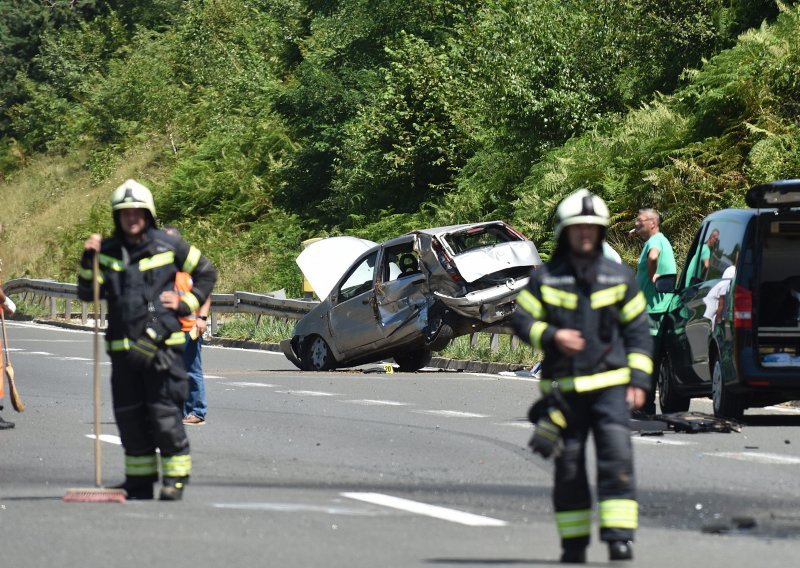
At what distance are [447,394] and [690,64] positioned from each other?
43.1 feet

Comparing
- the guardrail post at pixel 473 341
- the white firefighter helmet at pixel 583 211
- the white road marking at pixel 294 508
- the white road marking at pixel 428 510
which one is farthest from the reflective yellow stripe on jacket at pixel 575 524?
the guardrail post at pixel 473 341

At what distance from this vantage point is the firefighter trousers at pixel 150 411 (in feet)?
31.5

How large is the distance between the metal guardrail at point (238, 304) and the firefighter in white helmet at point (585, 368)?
14.3 metres

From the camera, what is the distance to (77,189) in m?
61.8

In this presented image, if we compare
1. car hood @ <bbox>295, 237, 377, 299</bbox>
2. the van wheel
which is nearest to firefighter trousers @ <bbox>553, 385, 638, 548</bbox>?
the van wheel

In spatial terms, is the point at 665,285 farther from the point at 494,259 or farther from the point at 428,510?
the point at 494,259

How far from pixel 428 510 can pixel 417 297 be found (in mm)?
12281

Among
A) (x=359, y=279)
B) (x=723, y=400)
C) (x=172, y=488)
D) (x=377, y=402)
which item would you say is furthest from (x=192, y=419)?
(x=359, y=279)

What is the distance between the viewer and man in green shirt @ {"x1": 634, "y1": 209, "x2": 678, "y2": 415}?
15.1 metres

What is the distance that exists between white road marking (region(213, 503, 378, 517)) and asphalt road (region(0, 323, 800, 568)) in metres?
0.02

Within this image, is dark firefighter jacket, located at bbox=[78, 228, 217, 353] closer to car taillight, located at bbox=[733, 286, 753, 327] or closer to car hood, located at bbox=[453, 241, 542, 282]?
car taillight, located at bbox=[733, 286, 753, 327]

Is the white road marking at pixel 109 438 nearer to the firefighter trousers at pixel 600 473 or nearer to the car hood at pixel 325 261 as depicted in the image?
the firefighter trousers at pixel 600 473

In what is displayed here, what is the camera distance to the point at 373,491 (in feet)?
34.3

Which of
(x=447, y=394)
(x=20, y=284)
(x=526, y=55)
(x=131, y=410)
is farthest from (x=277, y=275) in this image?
(x=131, y=410)
